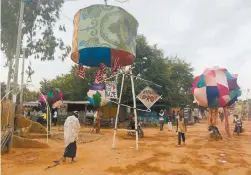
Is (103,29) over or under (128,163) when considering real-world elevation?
over

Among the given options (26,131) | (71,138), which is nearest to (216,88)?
(71,138)

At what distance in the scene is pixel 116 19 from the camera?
12875 millimetres

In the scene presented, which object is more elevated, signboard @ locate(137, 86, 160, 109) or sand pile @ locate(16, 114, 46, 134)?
signboard @ locate(137, 86, 160, 109)

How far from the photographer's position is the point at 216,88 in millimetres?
14883

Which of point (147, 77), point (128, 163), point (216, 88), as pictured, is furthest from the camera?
point (147, 77)

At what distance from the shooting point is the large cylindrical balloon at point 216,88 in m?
14.9

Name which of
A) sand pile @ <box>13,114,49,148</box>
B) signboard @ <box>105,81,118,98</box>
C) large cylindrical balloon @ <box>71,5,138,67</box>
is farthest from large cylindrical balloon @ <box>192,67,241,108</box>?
sand pile @ <box>13,114,49,148</box>

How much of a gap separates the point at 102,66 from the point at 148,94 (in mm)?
5129

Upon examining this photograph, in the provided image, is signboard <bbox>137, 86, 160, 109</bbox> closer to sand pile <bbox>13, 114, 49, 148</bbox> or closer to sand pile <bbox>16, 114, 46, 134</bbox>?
sand pile <bbox>13, 114, 49, 148</bbox>

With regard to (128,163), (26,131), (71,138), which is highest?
(71,138)

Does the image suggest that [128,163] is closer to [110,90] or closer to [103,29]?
[110,90]

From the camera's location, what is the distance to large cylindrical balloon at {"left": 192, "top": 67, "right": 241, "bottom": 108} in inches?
586

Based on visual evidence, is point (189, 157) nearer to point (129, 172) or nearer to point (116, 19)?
point (129, 172)

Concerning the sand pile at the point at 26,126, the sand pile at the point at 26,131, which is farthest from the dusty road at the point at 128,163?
the sand pile at the point at 26,126
